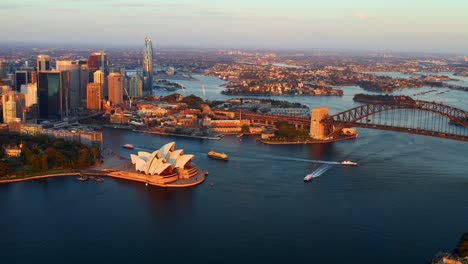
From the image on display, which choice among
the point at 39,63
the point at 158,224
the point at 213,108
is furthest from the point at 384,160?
the point at 39,63

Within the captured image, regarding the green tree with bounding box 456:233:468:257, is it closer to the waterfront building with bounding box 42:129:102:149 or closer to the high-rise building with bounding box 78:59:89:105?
the waterfront building with bounding box 42:129:102:149

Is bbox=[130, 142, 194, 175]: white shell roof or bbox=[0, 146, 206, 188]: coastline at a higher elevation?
bbox=[130, 142, 194, 175]: white shell roof

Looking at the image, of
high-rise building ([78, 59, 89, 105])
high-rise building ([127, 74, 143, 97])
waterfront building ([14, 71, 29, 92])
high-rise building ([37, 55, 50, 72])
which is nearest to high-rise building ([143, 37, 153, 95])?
high-rise building ([127, 74, 143, 97])

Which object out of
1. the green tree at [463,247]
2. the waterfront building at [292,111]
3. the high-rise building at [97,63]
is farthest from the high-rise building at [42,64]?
the green tree at [463,247]

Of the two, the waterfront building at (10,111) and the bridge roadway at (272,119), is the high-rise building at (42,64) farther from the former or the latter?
the bridge roadway at (272,119)

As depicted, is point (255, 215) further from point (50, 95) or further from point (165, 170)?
point (50, 95)

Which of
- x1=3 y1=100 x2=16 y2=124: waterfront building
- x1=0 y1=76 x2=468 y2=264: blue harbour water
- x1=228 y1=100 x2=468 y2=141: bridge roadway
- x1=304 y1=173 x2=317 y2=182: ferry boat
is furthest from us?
x1=3 y1=100 x2=16 y2=124: waterfront building
